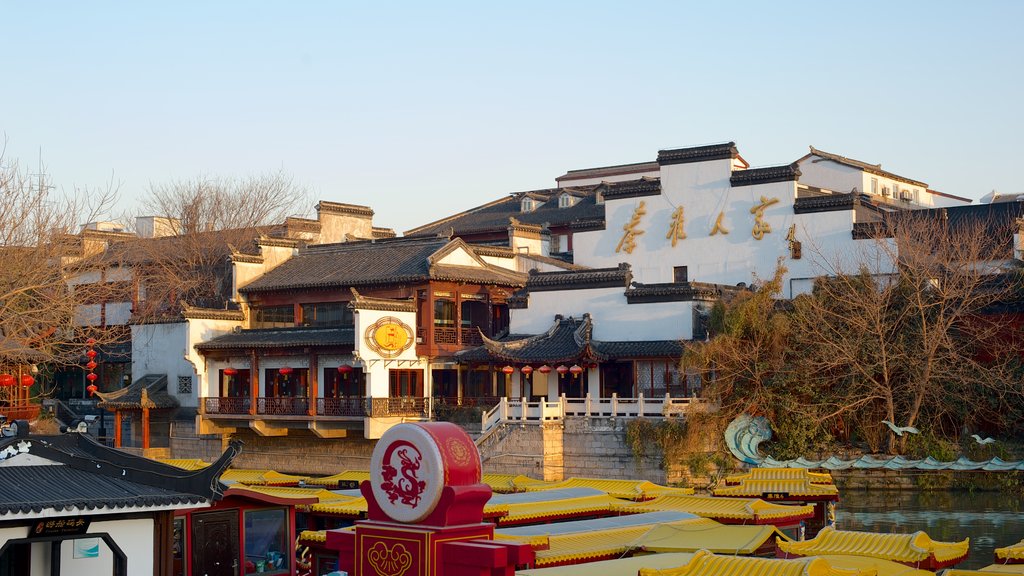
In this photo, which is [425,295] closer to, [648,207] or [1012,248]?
[648,207]

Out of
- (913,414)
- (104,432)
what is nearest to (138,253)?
(104,432)

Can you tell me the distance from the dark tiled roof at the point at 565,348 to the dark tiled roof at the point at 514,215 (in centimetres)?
1108

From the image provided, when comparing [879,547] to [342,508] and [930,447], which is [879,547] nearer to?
[342,508]

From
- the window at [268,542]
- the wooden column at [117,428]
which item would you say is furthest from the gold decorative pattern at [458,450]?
the wooden column at [117,428]

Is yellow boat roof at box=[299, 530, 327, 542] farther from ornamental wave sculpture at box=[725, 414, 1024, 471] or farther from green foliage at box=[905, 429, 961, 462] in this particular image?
green foliage at box=[905, 429, 961, 462]

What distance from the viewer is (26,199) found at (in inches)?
995

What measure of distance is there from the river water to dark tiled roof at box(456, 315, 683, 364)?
628 cm

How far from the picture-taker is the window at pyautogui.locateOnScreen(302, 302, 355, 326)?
38031 mm

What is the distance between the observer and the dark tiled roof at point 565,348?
1314 inches

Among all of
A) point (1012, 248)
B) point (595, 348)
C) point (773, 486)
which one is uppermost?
point (1012, 248)

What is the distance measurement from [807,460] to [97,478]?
2343cm

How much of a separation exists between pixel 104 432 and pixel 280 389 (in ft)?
25.6

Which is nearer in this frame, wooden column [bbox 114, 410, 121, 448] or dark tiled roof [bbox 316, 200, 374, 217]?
wooden column [bbox 114, 410, 121, 448]

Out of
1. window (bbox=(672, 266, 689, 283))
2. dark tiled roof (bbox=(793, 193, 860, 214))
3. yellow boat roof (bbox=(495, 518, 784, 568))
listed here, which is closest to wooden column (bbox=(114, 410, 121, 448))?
window (bbox=(672, 266, 689, 283))
